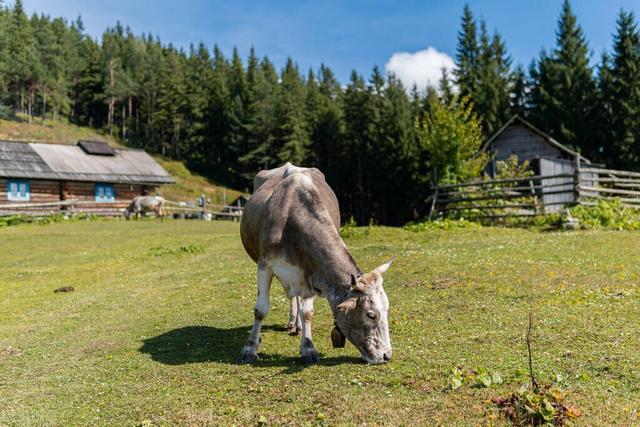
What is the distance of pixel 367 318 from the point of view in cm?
670

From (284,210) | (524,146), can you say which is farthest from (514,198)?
(284,210)

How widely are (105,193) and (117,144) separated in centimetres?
5321

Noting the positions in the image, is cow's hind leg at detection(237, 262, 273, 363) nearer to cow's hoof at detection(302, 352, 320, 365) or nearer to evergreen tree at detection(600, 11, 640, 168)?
cow's hoof at detection(302, 352, 320, 365)

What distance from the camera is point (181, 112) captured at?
9625cm

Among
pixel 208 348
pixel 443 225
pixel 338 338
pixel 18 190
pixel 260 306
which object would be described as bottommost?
pixel 208 348

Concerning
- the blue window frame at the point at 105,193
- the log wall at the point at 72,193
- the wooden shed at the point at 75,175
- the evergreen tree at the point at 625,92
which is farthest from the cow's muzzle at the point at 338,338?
the evergreen tree at the point at 625,92

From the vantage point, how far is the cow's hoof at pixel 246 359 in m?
7.52

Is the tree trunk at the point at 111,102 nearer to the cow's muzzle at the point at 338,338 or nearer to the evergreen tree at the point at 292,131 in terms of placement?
the evergreen tree at the point at 292,131

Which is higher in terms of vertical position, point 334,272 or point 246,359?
point 334,272

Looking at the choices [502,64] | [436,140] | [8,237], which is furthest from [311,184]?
[502,64]

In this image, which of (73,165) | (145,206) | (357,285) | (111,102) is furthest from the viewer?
(111,102)

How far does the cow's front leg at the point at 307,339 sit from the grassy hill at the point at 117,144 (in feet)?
210

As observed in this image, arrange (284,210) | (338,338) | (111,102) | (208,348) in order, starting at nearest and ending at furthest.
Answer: (338,338)
(284,210)
(208,348)
(111,102)

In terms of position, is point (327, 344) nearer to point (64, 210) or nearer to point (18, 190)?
point (64, 210)
